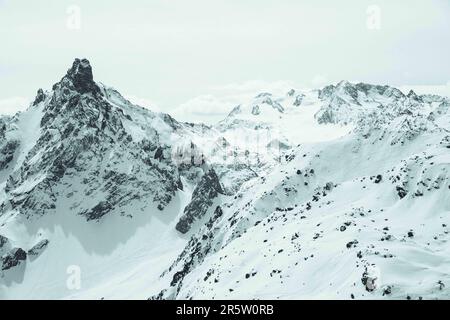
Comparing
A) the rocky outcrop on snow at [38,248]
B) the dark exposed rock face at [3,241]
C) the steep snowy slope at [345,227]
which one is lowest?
the rocky outcrop on snow at [38,248]

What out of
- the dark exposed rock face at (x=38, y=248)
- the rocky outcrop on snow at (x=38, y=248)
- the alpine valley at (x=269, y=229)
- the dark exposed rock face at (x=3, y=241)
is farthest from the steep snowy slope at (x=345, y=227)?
the dark exposed rock face at (x=3, y=241)

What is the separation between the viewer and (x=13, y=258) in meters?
166

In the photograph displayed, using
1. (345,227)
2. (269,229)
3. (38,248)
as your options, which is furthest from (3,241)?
(345,227)

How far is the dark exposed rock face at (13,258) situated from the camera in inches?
6471

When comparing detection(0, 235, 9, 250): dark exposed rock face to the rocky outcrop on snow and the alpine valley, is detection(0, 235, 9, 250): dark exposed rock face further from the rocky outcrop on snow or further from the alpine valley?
the rocky outcrop on snow

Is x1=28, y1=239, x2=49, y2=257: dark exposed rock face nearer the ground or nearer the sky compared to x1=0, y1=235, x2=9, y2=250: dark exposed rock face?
nearer the ground

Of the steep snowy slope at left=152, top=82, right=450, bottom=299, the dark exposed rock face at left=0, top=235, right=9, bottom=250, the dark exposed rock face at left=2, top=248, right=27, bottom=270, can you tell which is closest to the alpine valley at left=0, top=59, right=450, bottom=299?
the steep snowy slope at left=152, top=82, right=450, bottom=299

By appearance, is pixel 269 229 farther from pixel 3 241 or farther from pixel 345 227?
pixel 3 241

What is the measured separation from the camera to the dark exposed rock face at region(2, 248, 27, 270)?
16438 centimetres

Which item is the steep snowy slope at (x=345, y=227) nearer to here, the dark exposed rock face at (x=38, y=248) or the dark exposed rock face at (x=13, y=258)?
the dark exposed rock face at (x=13, y=258)

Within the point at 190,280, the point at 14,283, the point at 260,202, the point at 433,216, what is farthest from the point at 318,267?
the point at 14,283

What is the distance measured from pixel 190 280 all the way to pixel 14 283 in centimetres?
10716

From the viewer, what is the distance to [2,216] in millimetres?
184250
